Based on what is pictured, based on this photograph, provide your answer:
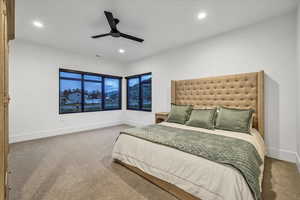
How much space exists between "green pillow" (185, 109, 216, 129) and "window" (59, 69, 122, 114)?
393 cm

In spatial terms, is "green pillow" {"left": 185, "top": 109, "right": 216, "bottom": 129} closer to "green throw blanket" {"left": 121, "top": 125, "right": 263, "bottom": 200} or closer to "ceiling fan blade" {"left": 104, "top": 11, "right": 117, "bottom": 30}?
"green throw blanket" {"left": 121, "top": 125, "right": 263, "bottom": 200}

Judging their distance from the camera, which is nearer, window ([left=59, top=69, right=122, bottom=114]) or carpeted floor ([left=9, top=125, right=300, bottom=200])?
carpeted floor ([left=9, top=125, right=300, bottom=200])

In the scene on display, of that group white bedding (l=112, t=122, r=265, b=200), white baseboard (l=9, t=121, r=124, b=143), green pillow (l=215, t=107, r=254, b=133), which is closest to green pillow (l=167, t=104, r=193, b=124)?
green pillow (l=215, t=107, r=254, b=133)

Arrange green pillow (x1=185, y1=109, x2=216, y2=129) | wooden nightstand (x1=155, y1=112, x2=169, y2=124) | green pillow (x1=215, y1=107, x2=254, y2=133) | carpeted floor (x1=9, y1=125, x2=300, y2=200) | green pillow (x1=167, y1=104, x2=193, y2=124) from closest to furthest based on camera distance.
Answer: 1. carpeted floor (x1=9, y1=125, x2=300, y2=200)
2. green pillow (x1=215, y1=107, x2=254, y2=133)
3. green pillow (x1=185, y1=109, x2=216, y2=129)
4. green pillow (x1=167, y1=104, x2=193, y2=124)
5. wooden nightstand (x1=155, y1=112, x2=169, y2=124)

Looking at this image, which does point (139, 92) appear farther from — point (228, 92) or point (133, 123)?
point (228, 92)

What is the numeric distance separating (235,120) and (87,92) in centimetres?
496

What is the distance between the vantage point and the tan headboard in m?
2.84

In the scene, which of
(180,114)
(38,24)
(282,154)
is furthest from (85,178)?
(282,154)

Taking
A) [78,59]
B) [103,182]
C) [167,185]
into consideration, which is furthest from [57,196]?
[78,59]

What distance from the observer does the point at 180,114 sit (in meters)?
3.35

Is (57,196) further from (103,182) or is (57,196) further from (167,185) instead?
(167,185)

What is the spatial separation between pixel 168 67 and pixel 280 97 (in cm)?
297

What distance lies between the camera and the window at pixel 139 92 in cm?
541

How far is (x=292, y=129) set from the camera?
8.65 feet
